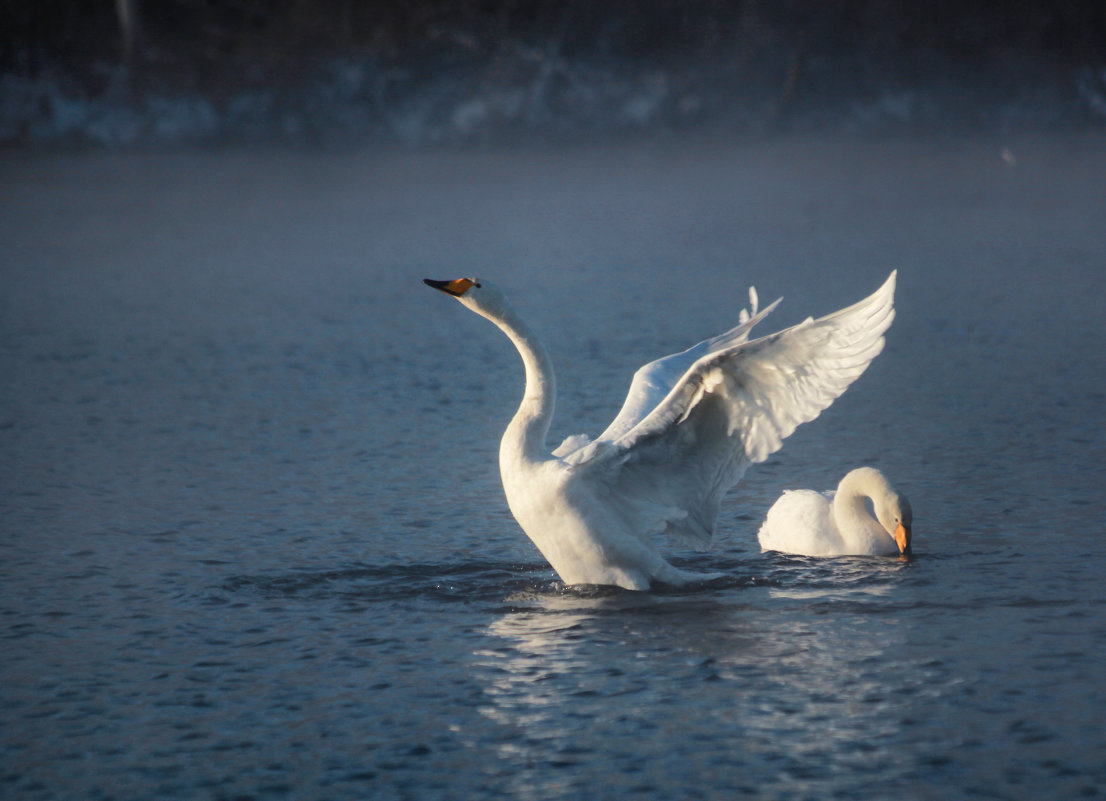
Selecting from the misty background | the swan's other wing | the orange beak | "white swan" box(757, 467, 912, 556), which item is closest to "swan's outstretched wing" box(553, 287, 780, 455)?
the swan's other wing

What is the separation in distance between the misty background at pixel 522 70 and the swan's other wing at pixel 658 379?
33.6m

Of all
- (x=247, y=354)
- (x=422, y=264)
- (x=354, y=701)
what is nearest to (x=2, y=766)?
(x=354, y=701)

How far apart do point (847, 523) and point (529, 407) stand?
192 cm

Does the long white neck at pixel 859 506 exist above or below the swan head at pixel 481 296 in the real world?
below

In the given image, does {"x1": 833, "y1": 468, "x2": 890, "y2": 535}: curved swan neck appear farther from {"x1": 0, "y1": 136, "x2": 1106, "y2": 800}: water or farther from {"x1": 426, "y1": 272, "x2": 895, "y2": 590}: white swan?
{"x1": 426, "y1": 272, "x2": 895, "y2": 590}: white swan

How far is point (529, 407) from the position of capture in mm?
7715

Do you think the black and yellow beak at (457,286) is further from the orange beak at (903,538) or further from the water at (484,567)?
the orange beak at (903,538)

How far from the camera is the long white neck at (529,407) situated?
301 inches

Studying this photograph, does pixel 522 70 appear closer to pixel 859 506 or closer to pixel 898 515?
pixel 859 506

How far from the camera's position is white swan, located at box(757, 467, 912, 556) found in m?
8.27

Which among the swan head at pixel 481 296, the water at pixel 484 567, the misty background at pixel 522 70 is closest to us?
the water at pixel 484 567

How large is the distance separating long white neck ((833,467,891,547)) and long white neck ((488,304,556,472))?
1.71m

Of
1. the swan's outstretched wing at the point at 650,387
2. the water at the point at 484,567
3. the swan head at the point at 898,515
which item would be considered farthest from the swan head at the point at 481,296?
the swan head at the point at 898,515

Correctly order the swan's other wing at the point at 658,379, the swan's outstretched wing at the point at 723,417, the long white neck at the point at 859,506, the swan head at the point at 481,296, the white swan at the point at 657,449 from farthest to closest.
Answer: the long white neck at the point at 859,506 → the swan's other wing at the point at 658,379 → the swan head at the point at 481,296 → the white swan at the point at 657,449 → the swan's outstretched wing at the point at 723,417
